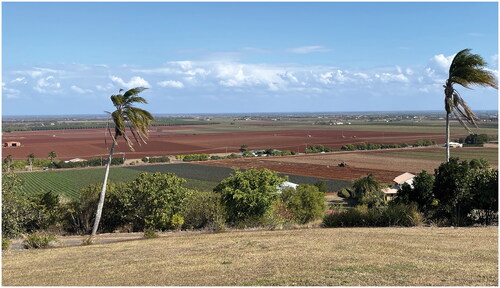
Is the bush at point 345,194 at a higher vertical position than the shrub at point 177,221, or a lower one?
lower

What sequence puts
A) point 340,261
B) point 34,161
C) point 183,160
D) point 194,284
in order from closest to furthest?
point 194,284, point 340,261, point 34,161, point 183,160

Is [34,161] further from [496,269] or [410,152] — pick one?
[496,269]

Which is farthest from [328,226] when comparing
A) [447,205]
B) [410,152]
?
[410,152]

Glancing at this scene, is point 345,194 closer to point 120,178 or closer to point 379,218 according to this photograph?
point 379,218

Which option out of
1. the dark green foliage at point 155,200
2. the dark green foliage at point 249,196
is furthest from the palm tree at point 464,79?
the dark green foliage at point 155,200

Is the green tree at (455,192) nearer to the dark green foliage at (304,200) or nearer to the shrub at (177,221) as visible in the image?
the dark green foliage at (304,200)

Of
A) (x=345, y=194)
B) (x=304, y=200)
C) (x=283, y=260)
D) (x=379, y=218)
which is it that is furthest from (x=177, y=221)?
(x=345, y=194)

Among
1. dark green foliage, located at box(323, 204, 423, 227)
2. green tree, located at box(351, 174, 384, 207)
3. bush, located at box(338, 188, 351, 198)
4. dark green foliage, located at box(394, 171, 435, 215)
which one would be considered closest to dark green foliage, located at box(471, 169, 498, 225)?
dark green foliage, located at box(394, 171, 435, 215)
